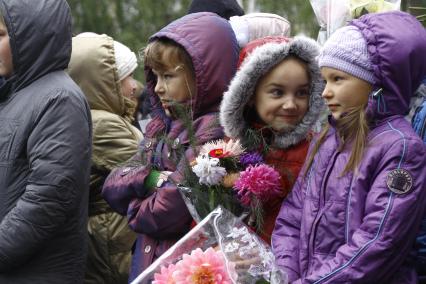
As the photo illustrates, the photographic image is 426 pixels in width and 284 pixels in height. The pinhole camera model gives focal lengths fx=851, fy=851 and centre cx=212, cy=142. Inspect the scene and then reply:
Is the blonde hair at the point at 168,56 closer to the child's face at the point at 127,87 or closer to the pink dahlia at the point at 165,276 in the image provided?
the child's face at the point at 127,87

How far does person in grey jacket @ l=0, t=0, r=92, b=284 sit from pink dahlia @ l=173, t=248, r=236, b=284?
3.72 feet

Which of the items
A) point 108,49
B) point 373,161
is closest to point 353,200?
point 373,161

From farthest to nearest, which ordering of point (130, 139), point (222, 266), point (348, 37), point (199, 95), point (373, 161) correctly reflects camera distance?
1. point (130, 139)
2. point (199, 95)
3. point (348, 37)
4. point (373, 161)
5. point (222, 266)

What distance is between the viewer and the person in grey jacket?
3672mm

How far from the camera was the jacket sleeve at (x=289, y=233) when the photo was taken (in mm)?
3248

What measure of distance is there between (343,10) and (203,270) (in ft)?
6.26

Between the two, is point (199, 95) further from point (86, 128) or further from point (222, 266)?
point (222, 266)

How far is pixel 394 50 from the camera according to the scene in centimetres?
307

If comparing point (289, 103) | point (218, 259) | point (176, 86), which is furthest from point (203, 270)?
point (176, 86)

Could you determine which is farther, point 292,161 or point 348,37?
point 292,161

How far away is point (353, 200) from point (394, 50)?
561mm

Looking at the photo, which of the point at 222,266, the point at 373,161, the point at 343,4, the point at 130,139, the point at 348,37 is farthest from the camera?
the point at 130,139

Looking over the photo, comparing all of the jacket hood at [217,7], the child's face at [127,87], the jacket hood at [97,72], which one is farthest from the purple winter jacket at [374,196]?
the jacket hood at [217,7]

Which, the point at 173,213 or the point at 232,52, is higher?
the point at 232,52
